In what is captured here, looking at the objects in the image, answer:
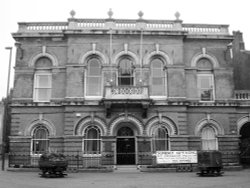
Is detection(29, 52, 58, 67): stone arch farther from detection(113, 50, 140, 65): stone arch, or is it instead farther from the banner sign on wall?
the banner sign on wall

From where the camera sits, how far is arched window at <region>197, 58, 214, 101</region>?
25500 mm

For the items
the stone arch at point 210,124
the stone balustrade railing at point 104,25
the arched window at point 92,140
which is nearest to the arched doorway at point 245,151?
the stone arch at point 210,124

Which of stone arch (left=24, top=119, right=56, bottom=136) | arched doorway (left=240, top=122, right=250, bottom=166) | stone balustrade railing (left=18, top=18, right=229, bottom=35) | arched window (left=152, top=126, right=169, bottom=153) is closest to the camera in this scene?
arched window (left=152, top=126, right=169, bottom=153)

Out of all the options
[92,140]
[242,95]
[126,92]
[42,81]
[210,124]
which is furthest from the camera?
[242,95]

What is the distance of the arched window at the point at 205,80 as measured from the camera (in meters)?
25.5

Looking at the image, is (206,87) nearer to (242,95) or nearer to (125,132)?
(242,95)

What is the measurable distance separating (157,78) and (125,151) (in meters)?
6.33

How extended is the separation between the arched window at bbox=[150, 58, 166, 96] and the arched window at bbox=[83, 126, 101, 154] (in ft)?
17.4

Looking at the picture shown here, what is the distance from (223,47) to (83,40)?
38.2 ft

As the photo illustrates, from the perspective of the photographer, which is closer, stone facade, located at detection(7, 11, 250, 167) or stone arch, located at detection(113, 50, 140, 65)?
stone facade, located at detection(7, 11, 250, 167)

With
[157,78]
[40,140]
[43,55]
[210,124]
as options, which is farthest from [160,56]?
[40,140]

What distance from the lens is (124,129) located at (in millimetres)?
24344

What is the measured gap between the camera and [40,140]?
2427cm

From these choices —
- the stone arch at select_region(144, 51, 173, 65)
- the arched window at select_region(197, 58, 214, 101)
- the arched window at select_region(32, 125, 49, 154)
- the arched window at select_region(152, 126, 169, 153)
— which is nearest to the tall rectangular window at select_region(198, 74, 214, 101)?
the arched window at select_region(197, 58, 214, 101)
